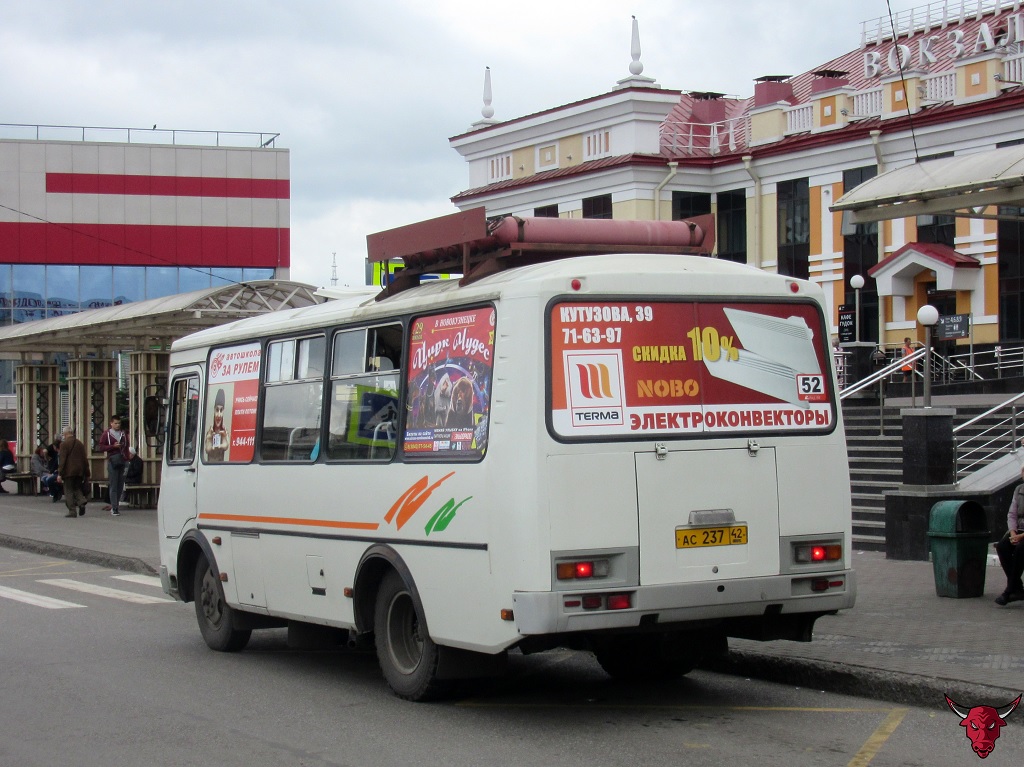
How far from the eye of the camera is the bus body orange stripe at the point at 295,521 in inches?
376

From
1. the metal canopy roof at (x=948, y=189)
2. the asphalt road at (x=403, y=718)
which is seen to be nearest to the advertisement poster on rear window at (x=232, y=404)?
the asphalt road at (x=403, y=718)

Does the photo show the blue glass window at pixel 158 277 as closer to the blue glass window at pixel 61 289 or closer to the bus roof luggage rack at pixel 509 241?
the blue glass window at pixel 61 289

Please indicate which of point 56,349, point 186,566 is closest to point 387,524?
point 186,566

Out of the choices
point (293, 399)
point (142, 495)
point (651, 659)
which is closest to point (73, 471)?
point (142, 495)

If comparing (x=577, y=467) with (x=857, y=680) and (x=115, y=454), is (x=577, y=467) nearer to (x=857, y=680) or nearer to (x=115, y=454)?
(x=857, y=680)

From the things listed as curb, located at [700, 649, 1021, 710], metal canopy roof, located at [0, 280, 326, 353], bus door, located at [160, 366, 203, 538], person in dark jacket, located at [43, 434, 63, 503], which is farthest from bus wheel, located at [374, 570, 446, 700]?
person in dark jacket, located at [43, 434, 63, 503]

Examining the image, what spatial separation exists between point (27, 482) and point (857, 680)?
31.1 m

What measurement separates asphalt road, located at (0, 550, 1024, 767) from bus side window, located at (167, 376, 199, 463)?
1.72 meters

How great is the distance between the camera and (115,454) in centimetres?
2705

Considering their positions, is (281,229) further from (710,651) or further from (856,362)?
(710,651)

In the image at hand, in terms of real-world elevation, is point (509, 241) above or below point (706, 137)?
below

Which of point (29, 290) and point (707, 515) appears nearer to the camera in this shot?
point (707, 515)

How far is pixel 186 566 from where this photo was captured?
41.0ft

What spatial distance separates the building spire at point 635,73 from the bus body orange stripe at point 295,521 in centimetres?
3046
